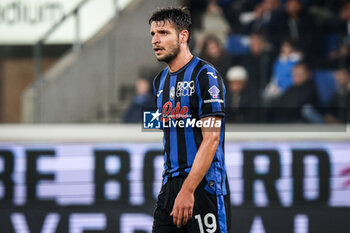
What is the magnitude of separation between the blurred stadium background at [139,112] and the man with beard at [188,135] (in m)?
1.85

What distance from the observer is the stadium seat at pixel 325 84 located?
677 cm

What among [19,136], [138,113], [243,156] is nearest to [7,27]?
[138,113]

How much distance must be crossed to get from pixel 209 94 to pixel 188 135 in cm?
24

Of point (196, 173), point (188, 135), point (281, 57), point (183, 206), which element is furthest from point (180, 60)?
point (281, 57)

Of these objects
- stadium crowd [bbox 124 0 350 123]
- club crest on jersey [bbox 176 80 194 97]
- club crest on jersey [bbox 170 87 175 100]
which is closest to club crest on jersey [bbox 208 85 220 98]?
club crest on jersey [bbox 176 80 194 97]

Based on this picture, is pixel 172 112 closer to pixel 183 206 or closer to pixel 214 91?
pixel 214 91

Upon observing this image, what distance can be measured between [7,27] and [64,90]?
120 centimetres

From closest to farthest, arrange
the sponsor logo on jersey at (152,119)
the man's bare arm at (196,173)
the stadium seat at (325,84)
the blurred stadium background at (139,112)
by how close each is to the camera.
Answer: the man's bare arm at (196,173)
the sponsor logo on jersey at (152,119)
the blurred stadium background at (139,112)
the stadium seat at (325,84)

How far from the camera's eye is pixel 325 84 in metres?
6.95

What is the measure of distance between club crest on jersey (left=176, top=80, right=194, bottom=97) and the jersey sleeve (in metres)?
0.03

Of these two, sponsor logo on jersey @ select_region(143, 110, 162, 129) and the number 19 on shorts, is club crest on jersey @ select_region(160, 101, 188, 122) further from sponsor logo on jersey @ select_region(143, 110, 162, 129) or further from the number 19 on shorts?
the number 19 on shorts

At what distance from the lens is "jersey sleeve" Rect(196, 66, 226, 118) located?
269 cm

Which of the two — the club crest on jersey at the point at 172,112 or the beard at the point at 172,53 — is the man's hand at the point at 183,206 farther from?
the beard at the point at 172,53

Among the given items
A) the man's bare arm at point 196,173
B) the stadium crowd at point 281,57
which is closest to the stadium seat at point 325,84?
the stadium crowd at point 281,57
